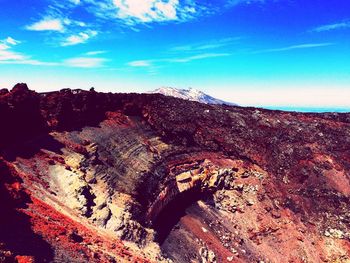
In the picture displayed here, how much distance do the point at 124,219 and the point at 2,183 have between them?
11768 millimetres

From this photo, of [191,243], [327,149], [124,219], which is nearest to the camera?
[124,219]

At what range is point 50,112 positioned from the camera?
39688 millimetres

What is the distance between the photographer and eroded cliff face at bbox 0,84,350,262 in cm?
2511

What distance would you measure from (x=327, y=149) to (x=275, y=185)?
46.5 feet

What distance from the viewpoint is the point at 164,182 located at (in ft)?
136

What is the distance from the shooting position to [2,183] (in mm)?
23906

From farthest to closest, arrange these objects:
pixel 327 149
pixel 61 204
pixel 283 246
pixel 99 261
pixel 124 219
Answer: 1. pixel 327 149
2. pixel 283 246
3. pixel 124 219
4. pixel 61 204
5. pixel 99 261

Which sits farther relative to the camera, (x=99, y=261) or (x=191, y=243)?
(x=191, y=243)

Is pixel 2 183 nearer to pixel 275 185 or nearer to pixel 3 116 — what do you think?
pixel 3 116

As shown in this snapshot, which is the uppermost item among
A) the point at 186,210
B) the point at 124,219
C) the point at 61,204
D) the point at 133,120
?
the point at 133,120

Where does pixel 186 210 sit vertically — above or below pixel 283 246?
above

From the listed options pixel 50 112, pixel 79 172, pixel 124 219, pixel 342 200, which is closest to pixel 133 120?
pixel 50 112

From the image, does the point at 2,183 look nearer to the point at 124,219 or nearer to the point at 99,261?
the point at 99,261

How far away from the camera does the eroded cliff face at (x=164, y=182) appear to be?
82.4 feet
